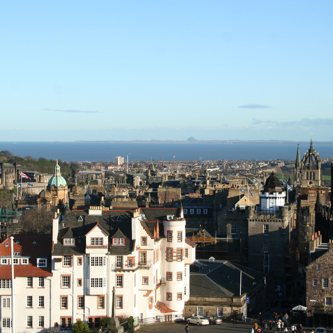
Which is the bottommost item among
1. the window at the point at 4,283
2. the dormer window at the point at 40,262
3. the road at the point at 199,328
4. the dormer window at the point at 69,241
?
the road at the point at 199,328

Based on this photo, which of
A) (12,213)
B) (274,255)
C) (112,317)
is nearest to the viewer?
(112,317)

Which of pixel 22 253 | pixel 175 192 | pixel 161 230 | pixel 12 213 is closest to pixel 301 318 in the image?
pixel 161 230

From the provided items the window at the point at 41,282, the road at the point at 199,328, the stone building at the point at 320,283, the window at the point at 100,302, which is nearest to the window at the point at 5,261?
the window at the point at 41,282

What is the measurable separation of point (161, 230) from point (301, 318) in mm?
14273

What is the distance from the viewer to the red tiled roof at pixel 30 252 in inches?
2312

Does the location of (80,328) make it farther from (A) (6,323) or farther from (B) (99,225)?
(B) (99,225)

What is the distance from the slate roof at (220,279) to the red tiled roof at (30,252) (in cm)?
1381

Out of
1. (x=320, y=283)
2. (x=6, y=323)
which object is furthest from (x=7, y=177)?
(x=320, y=283)

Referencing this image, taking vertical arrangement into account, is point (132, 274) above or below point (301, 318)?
above

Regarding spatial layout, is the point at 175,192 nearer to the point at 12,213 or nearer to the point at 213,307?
the point at 12,213

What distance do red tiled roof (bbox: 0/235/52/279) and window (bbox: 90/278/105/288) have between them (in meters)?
3.45

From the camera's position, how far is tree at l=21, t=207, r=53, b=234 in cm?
9625

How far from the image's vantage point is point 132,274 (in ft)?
193

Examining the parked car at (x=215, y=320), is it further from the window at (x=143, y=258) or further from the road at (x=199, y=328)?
the window at (x=143, y=258)
